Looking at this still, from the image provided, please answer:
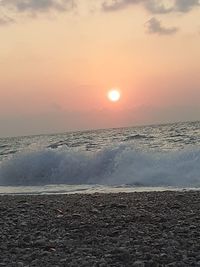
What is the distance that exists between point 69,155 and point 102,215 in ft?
42.1

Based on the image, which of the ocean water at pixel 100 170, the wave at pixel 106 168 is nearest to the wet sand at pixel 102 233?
the ocean water at pixel 100 170

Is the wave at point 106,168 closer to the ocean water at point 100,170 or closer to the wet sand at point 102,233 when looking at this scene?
the ocean water at point 100,170

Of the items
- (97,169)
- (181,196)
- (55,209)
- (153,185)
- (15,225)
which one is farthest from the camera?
(97,169)

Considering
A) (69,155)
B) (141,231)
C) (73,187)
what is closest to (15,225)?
(141,231)

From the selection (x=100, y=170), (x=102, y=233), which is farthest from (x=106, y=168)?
(x=102, y=233)

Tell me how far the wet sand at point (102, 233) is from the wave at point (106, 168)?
6800 mm

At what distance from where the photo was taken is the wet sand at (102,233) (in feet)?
19.0

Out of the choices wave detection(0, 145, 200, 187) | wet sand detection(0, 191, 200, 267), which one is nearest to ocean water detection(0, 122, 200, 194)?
wave detection(0, 145, 200, 187)

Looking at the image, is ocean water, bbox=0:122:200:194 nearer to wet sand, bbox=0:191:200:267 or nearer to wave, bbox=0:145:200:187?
wave, bbox=0:145:200:187

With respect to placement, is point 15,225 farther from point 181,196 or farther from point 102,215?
point 181,196

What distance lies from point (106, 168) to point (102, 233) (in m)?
12.1

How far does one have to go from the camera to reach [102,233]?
7066 mm

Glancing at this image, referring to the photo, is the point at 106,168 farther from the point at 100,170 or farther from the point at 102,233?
the point at 102,233

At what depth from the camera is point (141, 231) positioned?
7.11 meters
